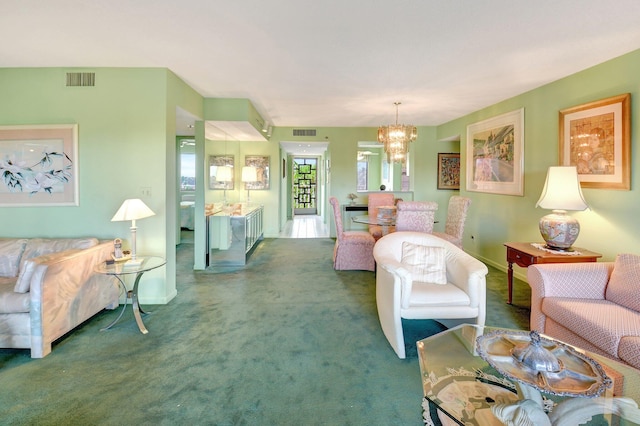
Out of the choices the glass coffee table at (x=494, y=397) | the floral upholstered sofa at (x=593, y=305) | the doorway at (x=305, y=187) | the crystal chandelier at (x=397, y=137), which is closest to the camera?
the glass coffee table at (x=494, y=397)

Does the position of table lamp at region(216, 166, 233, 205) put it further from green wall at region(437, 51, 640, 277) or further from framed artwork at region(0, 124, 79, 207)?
green wall at region(437, 51, 640, 277)

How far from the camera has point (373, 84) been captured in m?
3.97

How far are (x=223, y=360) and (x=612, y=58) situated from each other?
4.55m

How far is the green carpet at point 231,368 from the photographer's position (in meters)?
1.85

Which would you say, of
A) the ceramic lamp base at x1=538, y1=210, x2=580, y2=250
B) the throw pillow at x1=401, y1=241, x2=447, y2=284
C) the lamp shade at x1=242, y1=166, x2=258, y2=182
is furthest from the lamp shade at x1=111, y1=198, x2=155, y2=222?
the ceramic lamp base at x1=538, y1=210, x2=580, y2=250

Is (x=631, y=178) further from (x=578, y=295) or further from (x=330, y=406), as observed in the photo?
(x=330, y=406)

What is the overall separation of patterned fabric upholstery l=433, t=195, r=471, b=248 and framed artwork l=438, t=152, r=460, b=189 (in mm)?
2418

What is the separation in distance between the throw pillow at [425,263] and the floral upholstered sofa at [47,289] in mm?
2974

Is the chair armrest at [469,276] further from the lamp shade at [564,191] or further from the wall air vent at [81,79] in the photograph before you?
the wall air vent at [81,79]

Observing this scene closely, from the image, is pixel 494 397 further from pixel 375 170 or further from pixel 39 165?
pixel 375 170

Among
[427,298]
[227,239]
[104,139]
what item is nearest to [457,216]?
[427,298]

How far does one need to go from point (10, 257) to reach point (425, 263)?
394 cm

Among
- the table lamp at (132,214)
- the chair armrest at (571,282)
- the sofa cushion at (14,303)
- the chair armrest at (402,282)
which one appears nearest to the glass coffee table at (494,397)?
the chair armrest at (402,282)

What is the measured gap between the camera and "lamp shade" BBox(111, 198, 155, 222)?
9.75 feet
